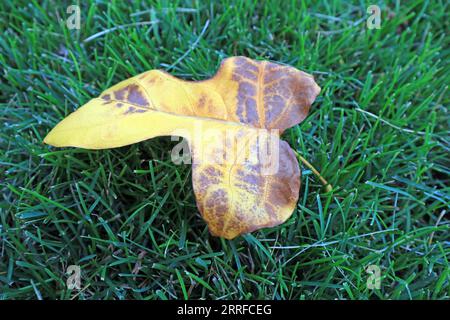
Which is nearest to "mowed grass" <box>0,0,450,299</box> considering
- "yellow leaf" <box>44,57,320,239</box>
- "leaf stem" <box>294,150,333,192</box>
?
"leaf stem" <box>294,150,333,192</box>

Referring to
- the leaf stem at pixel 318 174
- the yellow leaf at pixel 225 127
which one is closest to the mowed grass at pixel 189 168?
the leaf stem at pixel 318 174

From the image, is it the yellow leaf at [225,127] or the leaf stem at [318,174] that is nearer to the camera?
the yellow leaf at [225,127]

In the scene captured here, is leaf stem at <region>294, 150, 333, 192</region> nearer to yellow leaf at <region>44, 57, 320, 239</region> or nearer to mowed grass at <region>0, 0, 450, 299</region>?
mowed grass at <region>0, 0, 450, 299</region>

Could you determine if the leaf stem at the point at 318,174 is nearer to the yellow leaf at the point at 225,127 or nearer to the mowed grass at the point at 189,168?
the mowed grass at the point at 189,168

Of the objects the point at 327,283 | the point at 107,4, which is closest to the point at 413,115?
the point at 327,283

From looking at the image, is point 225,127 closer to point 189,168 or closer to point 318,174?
point 189,168

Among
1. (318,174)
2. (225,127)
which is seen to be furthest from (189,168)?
(318,174)
